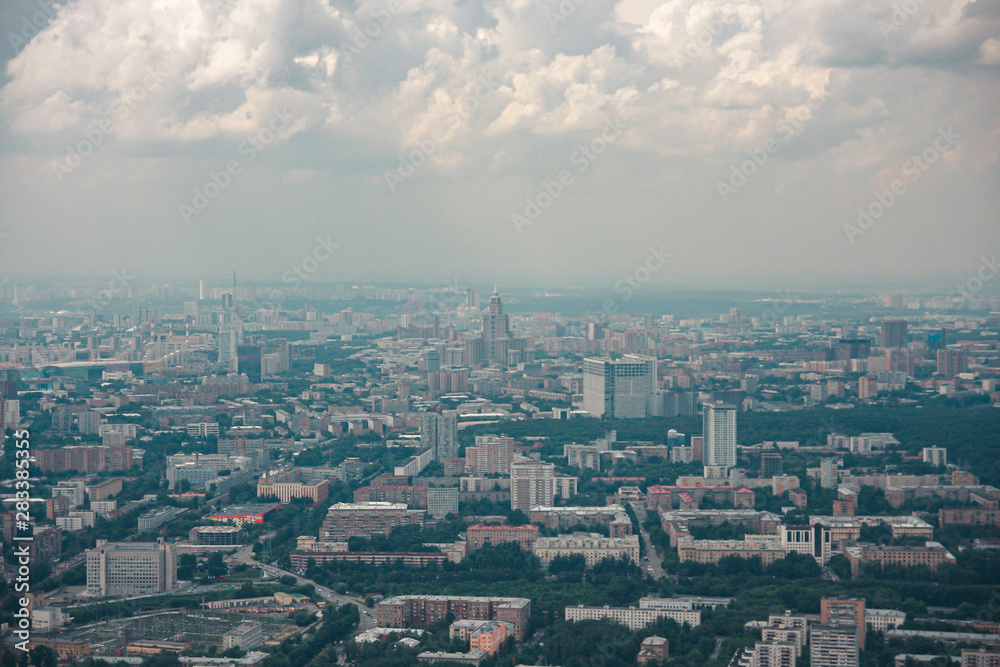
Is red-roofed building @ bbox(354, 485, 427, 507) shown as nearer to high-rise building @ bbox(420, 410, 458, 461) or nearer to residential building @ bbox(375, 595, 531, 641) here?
high-rise building @ bbox(420, 410, 458, 461)

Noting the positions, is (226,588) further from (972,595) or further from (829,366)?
(829,366)

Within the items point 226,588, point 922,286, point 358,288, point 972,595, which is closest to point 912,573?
point 972,595

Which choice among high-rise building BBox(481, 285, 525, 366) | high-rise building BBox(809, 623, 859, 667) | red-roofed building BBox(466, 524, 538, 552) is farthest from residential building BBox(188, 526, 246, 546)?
high-rise building BBox(481, 285, 525, 366)

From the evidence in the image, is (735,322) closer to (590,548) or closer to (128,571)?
(590,548)

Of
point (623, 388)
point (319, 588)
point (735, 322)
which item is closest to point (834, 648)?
point (319, 588)

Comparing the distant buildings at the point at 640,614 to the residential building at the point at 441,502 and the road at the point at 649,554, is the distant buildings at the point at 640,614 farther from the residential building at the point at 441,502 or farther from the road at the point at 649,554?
the residential building at the point at 441,502

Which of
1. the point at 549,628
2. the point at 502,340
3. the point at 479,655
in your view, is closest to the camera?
the point at 479,655
